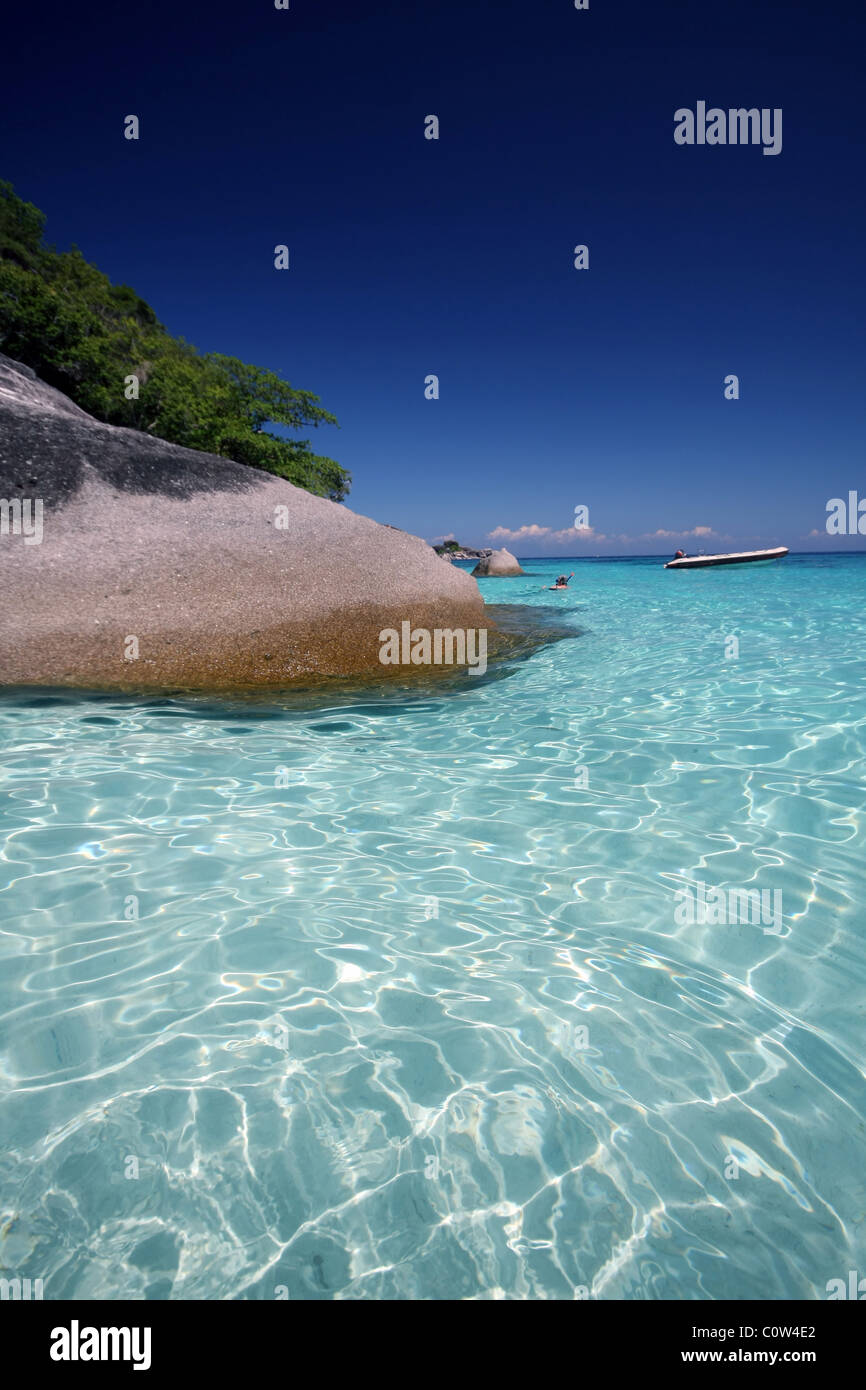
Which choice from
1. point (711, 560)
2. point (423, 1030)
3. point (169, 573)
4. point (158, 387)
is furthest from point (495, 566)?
point (423, 1030)

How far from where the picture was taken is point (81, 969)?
9.04 ft

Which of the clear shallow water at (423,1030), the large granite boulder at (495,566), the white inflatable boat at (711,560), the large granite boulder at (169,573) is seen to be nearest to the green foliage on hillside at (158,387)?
A: the large granite boulder at (169,573)

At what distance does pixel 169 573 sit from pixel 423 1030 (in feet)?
24.6

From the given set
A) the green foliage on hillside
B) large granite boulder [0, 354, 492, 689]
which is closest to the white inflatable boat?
the green foliage on hillside

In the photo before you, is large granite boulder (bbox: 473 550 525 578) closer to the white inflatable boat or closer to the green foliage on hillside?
the white inflatable boat

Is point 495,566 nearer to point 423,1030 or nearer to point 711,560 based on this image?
point 711,560

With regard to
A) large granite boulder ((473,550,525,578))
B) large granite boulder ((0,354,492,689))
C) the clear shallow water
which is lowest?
the clear shallow water

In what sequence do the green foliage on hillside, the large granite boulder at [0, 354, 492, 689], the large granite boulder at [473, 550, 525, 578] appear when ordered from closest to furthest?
the large granite boulder at [0, 354, 492, 689] < the green foliage on hillside < the large granite boulder at [473, 550, 525, 578]

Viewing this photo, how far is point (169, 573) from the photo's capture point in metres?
8.36

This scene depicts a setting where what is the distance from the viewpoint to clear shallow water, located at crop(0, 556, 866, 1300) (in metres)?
1.74

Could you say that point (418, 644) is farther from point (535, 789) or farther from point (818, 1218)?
point (818, 1218)

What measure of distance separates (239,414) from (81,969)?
2127cm

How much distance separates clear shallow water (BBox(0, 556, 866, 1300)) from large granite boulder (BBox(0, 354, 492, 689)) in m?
2.68

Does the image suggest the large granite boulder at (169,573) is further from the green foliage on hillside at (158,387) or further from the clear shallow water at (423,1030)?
the green foliage on hillside at (158,387)
